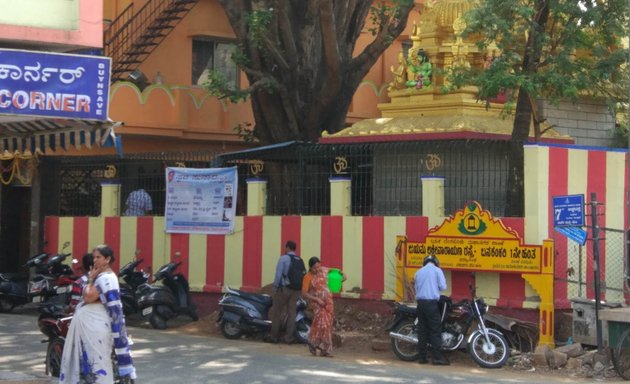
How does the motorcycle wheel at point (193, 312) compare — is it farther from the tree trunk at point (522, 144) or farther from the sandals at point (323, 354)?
the tree trunk at point (522, 144)

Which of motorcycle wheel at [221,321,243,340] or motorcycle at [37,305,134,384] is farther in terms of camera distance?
motorcycle wheel at [221,321,243,340]

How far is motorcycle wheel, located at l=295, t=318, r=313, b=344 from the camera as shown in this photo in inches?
683

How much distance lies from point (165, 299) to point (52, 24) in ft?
20.9

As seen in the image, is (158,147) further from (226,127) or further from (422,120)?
(422,120)

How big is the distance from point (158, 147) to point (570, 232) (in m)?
13.5

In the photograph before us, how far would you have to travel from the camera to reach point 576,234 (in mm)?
15648

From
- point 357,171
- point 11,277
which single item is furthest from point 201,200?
point 11,277

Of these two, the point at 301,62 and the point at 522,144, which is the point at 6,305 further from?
the point at 522,144

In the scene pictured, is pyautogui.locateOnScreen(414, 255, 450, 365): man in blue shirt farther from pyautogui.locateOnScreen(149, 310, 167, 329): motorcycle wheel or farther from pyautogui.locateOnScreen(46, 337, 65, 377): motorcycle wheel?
pyautogui.locateOnScreen(149, 310, 167, 329): motorcycle wheel

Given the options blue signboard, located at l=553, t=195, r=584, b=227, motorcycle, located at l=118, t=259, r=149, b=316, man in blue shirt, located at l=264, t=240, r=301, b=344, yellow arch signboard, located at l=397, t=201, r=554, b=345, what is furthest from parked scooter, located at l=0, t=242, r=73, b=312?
blue signboard, located at l=553, t=195, r=584, b=227

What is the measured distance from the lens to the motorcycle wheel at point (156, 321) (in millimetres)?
19031

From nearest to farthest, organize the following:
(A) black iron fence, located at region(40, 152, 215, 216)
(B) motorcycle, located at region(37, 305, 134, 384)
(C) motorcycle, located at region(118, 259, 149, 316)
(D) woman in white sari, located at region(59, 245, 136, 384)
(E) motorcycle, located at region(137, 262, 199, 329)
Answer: (D) woman in white sari, located at region(59, 245, 136, 384)
(B) motorcycle, located at region(37, 305, 134, 384)
(E) motorcycle, located at region(137, 262, 199, 329)
(C) motorcycle, located at region(118, 259, 149, 316)
(A) black iron fence, located at region(40, 152, 215, 216)

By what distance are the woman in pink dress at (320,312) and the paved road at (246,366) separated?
9.6 inches

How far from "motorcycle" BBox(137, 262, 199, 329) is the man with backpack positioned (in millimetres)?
2511
